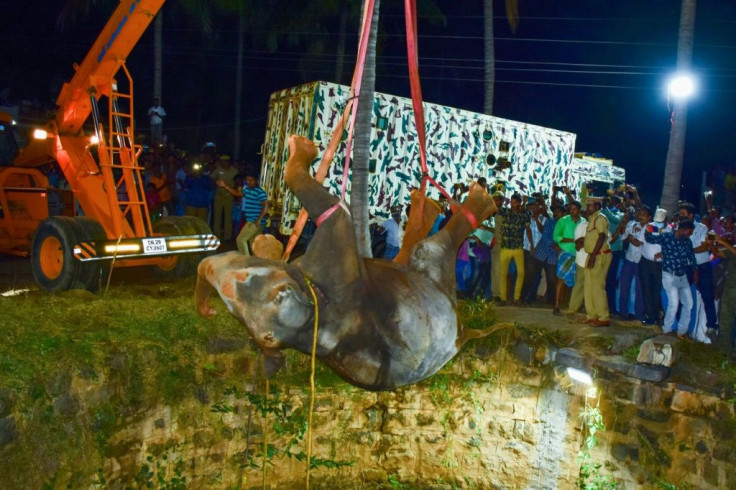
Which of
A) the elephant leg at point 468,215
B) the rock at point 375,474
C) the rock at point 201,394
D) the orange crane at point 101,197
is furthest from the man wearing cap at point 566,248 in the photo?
the elephant leg at point 468,215

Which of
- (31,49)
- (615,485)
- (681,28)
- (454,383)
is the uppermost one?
(31,49)

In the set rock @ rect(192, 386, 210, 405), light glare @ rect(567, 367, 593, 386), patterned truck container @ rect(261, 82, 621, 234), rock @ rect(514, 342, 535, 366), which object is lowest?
rock @ rect(192, 386, 210, 405)

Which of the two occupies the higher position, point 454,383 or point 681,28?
point 681,28

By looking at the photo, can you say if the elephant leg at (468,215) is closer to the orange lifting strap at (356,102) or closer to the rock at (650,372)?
the orange lifting strap at (356,102)

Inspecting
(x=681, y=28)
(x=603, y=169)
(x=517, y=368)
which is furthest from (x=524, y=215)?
(x=603, y=169)

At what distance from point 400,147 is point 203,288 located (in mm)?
10464

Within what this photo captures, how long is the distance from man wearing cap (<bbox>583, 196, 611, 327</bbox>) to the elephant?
5046 millimetres

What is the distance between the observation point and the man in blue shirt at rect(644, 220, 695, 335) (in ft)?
27.2

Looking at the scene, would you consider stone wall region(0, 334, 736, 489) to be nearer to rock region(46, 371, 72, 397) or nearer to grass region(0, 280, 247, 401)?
rock region(46, 371, 72, 397)

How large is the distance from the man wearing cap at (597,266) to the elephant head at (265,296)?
5.95 m

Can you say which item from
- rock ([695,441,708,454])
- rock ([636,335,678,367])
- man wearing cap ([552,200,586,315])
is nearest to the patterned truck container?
man wearing cap ([552,200,586,315])

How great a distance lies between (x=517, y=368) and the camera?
27.2ft

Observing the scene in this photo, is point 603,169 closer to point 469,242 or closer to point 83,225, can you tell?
point 469,242

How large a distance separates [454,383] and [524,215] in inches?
121
